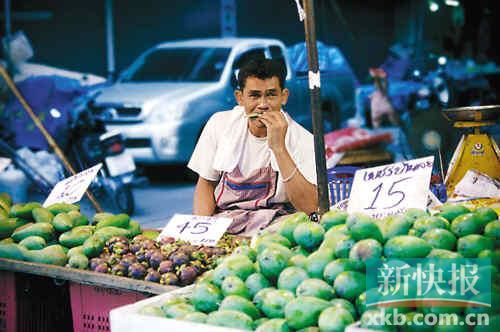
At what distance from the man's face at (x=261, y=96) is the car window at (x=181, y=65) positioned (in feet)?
11.9

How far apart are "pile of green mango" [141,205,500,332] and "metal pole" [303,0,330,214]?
0.44 m

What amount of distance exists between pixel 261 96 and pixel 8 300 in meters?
1.52

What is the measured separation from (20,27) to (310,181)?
4.76 m

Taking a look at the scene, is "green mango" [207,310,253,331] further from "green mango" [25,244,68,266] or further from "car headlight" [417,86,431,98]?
"car headlight" [417,86,431,98]

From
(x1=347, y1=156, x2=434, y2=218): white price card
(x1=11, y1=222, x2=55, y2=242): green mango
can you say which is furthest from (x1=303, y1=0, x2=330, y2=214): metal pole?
(x1=11, y1=222, x2=55, y2=242): green mango

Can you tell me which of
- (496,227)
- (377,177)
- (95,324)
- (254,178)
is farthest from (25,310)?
(496,227)

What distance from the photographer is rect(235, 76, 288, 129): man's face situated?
383 centimetres

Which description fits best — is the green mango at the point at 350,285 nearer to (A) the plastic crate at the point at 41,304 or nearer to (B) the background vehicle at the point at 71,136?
(A) the plastic crate at the point at 41,304

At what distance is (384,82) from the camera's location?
755cm

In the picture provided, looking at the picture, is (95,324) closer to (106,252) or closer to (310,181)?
(106,252)

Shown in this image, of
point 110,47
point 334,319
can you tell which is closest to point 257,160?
point 334,319

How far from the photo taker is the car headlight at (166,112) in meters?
7.71

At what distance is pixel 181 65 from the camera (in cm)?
787

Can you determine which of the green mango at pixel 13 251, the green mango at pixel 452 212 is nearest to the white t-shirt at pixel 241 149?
the green mango at pixel 13 251
